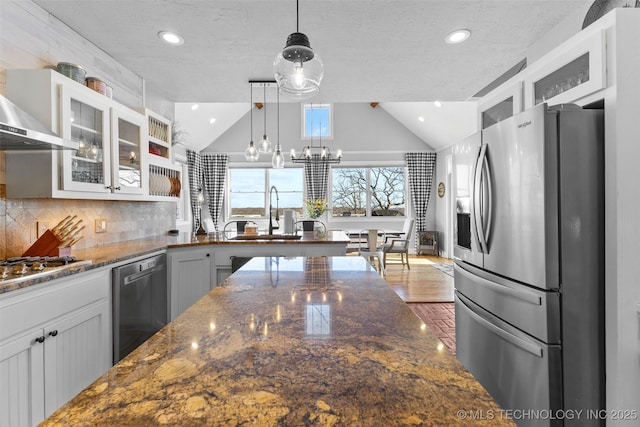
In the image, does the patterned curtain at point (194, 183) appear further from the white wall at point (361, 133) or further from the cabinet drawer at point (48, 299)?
the cabinet drawer at point (48, 299)

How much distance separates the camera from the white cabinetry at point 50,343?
1.33m

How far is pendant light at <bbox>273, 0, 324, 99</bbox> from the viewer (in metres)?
1.37

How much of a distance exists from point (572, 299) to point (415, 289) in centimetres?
340

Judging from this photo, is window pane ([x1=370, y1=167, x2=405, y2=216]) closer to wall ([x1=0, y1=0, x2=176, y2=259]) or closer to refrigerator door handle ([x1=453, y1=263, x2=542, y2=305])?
wall ([x1=0, y1=0, x2=176, y2=259])

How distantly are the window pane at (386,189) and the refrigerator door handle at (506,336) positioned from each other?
633 cm

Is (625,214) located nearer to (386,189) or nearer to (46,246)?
(46,246)

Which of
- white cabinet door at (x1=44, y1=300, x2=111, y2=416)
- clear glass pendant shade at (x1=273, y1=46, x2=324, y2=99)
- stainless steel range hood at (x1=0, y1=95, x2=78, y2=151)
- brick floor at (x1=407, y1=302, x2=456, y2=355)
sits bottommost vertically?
brick floor at (x1=407, y1=302, x2=456, y2=355)

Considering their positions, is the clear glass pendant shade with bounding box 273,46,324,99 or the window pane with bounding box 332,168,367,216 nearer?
the clear glass pendant shade with bounding box 273,46,324,99

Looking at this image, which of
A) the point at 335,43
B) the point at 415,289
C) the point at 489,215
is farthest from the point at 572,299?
the point at 415,289

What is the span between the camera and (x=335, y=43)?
98.4 inches

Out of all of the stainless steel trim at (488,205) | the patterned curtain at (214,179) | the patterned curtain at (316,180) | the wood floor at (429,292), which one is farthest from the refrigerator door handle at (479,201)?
the patterned curtain at (214,179)

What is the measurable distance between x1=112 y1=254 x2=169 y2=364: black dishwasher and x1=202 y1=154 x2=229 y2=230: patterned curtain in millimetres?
5358

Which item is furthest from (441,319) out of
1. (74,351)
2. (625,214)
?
(74,351)

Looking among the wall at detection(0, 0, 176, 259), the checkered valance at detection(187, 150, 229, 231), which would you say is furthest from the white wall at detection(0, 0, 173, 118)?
the checkered valance at detection(187, 150, 229, 231)
